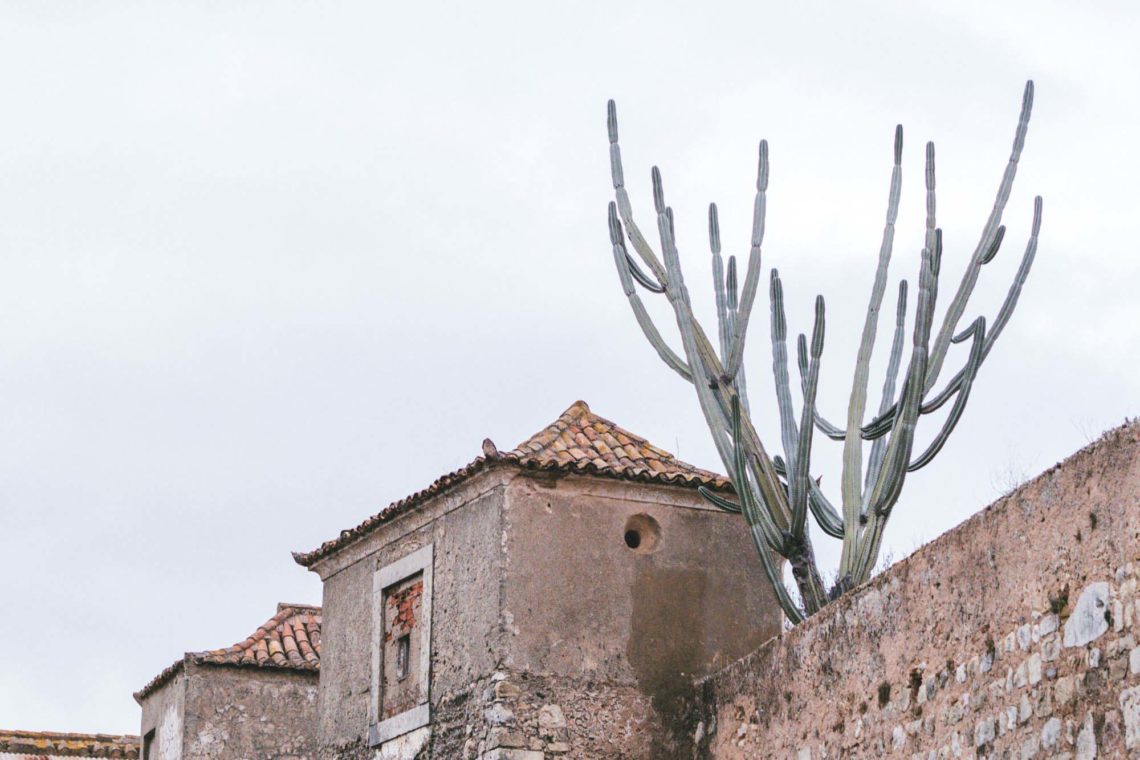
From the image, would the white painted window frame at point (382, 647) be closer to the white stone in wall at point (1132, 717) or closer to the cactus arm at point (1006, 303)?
the cactus arm at point (1006, 303)

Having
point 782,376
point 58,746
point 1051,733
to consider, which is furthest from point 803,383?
point 58,746

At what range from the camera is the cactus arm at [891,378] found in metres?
12.9

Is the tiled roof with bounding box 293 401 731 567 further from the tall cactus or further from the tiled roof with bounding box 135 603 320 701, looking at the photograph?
the tiled roof with bounding box 135 603 320 701

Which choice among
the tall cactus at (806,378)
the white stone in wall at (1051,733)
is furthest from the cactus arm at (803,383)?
the white stone in wall at (1051,733)

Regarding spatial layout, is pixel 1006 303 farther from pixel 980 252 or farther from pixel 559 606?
pixel 559 606

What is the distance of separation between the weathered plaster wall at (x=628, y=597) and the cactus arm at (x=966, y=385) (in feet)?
6.25

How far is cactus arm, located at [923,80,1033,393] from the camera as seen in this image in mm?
12375

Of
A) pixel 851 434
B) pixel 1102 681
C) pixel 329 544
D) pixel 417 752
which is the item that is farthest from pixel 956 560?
pixel 329 544

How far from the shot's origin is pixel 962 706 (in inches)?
371

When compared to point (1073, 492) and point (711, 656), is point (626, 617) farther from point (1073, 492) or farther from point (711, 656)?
point (1073, 492)

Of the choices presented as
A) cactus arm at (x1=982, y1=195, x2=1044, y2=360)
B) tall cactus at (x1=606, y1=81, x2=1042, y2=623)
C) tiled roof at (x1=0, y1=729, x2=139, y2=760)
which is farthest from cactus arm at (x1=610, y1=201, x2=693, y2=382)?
tiled roof at (x1=0, y1=729, x2=139, y2=760)

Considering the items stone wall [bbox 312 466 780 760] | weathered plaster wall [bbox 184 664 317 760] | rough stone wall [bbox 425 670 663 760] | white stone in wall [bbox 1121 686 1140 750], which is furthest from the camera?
weathered plaster wall [bbox 184 664 317 760]

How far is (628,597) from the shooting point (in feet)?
43.2

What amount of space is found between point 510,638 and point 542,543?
765mm
